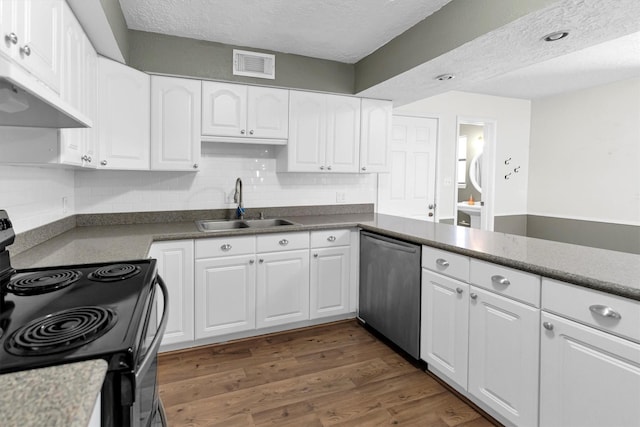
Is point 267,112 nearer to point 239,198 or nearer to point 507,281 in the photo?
point 239,198

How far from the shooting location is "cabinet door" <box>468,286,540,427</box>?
165 cm

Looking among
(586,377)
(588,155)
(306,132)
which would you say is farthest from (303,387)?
(588,155)

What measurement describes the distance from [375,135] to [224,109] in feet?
4.84

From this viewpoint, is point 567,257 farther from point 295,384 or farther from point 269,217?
point 269,217

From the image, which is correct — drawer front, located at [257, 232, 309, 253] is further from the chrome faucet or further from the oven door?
the oven door

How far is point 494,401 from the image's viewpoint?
184cm

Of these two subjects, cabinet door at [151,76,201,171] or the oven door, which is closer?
the oven door

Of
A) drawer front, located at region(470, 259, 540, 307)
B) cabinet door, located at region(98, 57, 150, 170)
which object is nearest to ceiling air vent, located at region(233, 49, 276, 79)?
cabinet door, located at region(98, 57, 150, 170)

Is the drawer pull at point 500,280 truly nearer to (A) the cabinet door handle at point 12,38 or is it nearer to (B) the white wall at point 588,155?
(A) the cabinet door handle at point 12,38

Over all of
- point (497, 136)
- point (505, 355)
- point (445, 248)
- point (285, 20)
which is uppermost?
point (285, 20)

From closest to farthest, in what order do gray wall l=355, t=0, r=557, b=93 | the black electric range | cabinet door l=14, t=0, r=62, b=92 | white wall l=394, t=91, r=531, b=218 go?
the black electric range, cabinet door l=14, t=0, r=62, b=92, gray wall l=355, t=0, r=557, b=93, white wall l=394, t=91, r=531, b=218

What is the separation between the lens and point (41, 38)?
4.38ft

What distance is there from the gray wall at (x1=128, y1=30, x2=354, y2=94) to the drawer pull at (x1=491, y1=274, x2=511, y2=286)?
2.27 meters

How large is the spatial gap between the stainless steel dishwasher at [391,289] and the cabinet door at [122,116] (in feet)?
6.11
